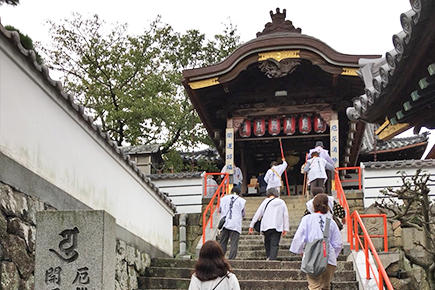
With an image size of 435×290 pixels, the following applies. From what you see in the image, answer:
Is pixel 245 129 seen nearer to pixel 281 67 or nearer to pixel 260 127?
pixel 260 127

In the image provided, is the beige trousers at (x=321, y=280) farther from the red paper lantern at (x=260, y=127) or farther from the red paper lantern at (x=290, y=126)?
the red paper lantern at (x=260, y=127)

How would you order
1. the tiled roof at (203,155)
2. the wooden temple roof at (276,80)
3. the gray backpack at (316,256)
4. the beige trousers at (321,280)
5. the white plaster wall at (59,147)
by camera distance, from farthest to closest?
the tiled roof at (203,155)
the wooden temple roof at (276,80)
the beige trousers at (321,280)
the gray backpack at (316,256)
the white plaster wall at (59,147)

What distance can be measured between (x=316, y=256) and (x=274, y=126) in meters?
10.9

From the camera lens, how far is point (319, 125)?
1844 cm

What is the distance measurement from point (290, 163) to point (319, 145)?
6786mm

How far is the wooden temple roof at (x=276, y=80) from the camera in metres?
16.8

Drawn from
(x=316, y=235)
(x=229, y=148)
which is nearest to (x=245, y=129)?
(x=229, y=148)

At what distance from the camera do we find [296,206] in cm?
1639

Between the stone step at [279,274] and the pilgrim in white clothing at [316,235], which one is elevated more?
the pilgrim in white clothing at [316,235]

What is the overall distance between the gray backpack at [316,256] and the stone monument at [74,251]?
2987 mm

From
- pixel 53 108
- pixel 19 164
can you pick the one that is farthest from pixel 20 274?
pixel 53 108

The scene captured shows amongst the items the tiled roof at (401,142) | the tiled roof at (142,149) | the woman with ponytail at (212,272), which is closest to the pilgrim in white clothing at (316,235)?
the woman with ponytail at (212,272)

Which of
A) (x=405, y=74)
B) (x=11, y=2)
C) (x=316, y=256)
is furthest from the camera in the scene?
(x=316, y=256)

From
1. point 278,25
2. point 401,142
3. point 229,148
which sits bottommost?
point 229,148
